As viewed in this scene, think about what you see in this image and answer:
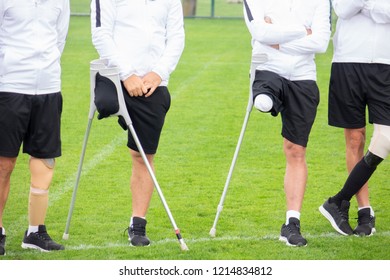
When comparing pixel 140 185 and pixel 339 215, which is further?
pixel 339 215

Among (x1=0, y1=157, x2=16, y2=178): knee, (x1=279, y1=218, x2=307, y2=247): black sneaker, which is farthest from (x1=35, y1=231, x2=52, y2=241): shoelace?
(x1=279, y1=218, x2=307, y2=247): black sneaker

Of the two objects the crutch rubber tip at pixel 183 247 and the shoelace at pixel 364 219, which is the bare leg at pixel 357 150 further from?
the crutch rubber tip at pixel 183 247

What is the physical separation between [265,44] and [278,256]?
5.12 ft

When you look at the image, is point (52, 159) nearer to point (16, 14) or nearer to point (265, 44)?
point (16, 14)

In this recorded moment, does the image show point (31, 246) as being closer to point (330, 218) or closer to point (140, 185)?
point (140, 185)

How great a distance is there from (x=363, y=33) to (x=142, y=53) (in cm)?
172

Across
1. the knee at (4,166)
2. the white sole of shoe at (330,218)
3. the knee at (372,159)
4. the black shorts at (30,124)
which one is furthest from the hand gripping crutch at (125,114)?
the knee at (372,159)

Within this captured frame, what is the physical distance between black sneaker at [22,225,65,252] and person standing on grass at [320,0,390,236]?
2.16 metres

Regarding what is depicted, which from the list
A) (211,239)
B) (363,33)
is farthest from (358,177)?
(211,239)

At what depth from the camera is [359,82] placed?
802 centimetres

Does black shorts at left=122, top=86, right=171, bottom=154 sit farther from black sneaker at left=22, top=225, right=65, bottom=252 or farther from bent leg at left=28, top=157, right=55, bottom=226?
black sneaker at left=22, top=225, right=65, bottom=252

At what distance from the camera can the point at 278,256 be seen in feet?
23.8

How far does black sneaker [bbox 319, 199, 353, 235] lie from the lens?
8008 mm

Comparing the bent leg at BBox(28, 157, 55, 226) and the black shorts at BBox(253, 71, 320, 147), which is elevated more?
the black shorts at BBox(253, 71, 320, 147)
